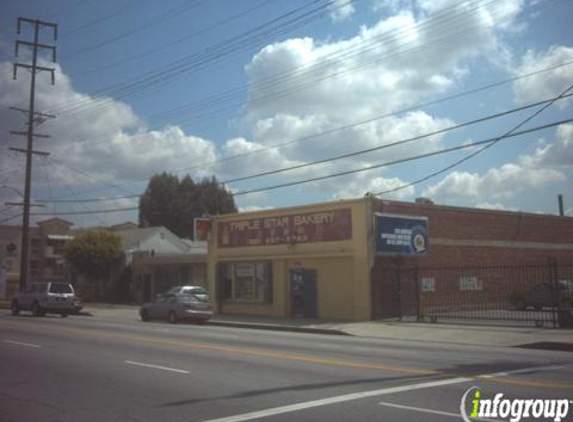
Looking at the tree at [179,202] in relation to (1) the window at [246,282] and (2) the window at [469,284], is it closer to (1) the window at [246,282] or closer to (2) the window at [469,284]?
(1) the window at [246,282]

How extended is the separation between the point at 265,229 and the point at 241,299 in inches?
153

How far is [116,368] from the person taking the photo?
12.4 m

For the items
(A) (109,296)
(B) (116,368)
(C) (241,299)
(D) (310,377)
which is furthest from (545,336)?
(A) (109,296)

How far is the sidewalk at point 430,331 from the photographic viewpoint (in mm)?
18656

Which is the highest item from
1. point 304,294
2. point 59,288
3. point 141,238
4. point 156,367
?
point 141,238

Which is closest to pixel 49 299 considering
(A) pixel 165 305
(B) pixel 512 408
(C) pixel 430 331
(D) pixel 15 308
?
(D) pixel 15 308

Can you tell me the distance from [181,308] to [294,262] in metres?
5.66

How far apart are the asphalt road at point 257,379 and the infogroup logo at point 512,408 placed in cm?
15

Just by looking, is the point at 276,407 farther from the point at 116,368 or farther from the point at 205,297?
the point at 205,297

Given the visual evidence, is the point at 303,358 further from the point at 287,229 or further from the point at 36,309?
the point at 36,309

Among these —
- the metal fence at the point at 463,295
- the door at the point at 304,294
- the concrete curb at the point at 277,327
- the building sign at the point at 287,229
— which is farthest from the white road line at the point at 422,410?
the door at the point at 304,294

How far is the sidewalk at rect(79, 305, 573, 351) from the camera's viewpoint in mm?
18703

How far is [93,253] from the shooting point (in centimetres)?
4550

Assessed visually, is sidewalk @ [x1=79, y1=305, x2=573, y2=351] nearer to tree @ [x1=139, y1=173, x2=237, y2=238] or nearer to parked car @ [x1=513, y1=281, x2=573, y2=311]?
parked car @ [x1=513, y1=281, x2=573, y2=311]
